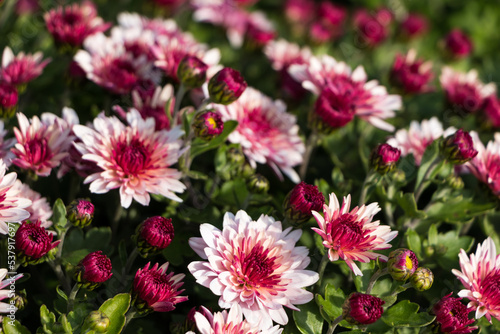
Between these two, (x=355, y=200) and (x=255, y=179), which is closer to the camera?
(x=255, y=179)

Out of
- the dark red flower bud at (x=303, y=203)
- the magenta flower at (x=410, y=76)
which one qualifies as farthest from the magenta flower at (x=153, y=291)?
the magenta flower at (x=410, y=76)

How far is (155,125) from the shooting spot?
1.66 metres

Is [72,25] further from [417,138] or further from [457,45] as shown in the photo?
[457,45]

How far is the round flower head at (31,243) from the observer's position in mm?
1238

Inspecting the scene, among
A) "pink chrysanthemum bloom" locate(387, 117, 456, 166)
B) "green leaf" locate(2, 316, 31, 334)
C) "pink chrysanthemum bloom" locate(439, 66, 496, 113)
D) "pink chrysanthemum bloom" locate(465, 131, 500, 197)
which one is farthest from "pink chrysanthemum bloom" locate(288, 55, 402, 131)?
"green leaf" locate(2, 316, 31, 334)

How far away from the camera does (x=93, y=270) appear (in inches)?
48.5

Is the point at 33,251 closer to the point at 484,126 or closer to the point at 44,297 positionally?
the point at 44,297

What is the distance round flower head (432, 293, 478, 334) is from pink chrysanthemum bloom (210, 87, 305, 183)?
1.99 ft

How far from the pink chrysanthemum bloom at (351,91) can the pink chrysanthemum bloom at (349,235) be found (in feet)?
1.78

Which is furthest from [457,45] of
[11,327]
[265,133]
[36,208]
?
[11,327]

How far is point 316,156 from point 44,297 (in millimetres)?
1189

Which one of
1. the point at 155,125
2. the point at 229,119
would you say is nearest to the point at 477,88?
the point at 229,119

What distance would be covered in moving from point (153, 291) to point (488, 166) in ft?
3.71

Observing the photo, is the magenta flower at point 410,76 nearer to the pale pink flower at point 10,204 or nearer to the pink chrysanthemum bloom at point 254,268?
A: the pink chrysanthemum bloom at point 254,268
